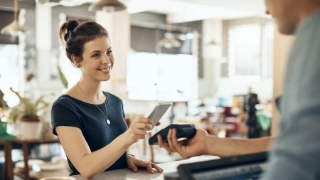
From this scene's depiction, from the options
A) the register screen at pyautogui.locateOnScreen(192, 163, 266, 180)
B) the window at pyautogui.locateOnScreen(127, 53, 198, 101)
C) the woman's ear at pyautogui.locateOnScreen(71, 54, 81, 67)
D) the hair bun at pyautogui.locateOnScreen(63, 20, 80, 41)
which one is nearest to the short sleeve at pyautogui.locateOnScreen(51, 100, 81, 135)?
the woman's ear at pyautogui.locateOnScreen(71, 54, 81, 67)

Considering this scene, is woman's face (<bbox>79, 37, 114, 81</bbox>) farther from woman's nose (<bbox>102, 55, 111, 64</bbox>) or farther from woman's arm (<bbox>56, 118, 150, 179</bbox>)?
woman's arm (<bbox>56, 118, 150, 179</bbox>)

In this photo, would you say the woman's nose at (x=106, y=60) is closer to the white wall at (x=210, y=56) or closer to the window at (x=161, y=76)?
the window at (x=161, y=76)

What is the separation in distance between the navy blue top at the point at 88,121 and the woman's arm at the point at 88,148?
0.04 m

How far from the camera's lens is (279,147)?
18.4 inches

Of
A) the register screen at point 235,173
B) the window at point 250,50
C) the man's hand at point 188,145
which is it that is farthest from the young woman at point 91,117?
the window at point 250,50

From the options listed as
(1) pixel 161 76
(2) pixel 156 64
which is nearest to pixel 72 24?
(2) pixel 156 64

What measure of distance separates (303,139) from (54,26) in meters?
10.1

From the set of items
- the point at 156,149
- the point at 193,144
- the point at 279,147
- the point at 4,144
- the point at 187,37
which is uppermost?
the point at 187,37

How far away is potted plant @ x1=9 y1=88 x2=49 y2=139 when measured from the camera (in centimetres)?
405

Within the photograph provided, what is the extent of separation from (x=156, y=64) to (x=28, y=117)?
9120 mm

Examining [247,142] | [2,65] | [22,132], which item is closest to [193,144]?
[247,142]

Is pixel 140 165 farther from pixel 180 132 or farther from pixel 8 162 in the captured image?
pixel 8 162

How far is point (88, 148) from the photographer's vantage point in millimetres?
1620

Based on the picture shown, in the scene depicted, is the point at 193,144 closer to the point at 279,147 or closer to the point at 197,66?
the point at 279,147
